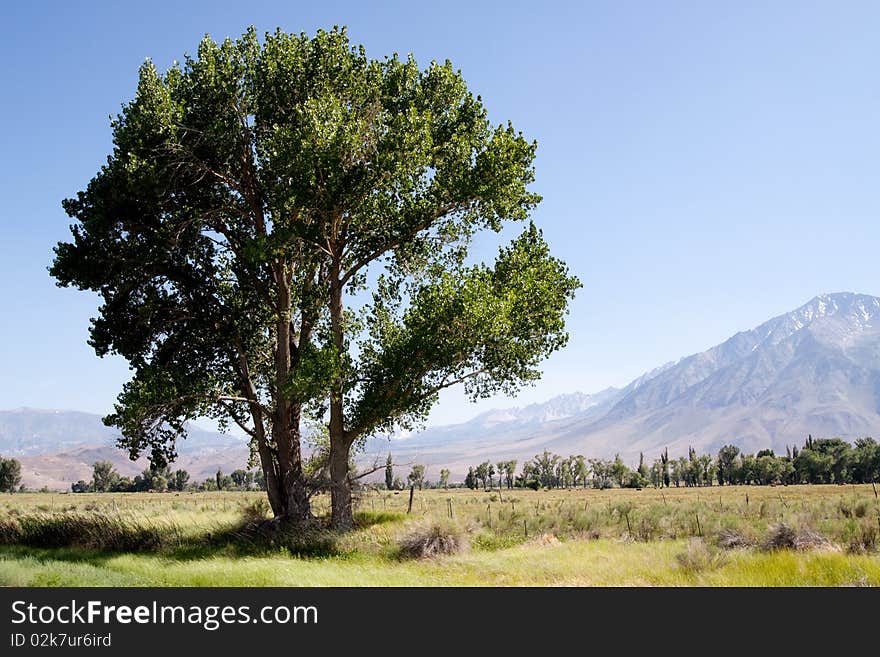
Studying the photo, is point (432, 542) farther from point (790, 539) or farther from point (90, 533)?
point (90, 533)

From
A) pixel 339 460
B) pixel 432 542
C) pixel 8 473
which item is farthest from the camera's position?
pixel 8 473

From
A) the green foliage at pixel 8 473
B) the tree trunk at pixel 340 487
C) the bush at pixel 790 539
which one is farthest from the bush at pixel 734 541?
the green foliage at pixel 8 473

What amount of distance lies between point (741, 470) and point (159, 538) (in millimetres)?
154404

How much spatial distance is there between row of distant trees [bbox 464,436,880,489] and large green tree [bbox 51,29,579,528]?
132 m

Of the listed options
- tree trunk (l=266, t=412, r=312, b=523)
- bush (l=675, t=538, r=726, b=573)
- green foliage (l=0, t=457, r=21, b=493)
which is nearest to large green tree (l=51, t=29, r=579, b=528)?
tree trunk (l=266, t=412, r=312, b=523)

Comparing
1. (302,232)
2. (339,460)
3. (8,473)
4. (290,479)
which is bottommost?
(8,473)

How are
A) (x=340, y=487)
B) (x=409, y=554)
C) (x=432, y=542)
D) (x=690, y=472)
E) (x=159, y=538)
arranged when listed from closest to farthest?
1. (x=409, y=554)
2. (x=432, y=542)
3. (x=159, y=538)
4. (x=340, y=487)
5. (x=690, y=472)

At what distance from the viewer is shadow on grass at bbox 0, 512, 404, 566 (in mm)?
21641

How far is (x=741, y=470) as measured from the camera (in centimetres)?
15300

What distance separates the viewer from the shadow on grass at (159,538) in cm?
2164

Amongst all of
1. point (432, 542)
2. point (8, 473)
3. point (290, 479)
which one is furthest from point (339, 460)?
point (8, 473)

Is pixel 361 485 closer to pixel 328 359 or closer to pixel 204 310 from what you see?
pixel 328 359
